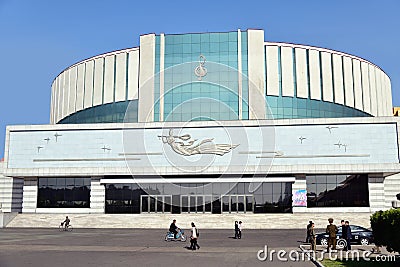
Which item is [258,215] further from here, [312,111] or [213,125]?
[312,111]

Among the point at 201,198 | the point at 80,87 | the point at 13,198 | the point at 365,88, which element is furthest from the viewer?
the point at 80,87

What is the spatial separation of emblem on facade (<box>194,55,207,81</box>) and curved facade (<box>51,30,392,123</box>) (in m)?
0.17

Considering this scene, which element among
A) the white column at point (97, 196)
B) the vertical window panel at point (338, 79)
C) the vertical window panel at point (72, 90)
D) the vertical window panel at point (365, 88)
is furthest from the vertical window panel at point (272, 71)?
the vertical window panel at point (72, 90)

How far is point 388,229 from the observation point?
45.9 feet

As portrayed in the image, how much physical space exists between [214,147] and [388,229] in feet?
111

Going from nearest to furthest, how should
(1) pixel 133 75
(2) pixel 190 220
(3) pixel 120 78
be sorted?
(2) pixel 190 220
(1) pixel 133 75
(3) pixel 120 78

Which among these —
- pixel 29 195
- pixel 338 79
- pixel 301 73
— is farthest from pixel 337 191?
pixel 29 195

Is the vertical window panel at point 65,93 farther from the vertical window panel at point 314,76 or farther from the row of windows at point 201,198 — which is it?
the vertical window panel at point 314,76

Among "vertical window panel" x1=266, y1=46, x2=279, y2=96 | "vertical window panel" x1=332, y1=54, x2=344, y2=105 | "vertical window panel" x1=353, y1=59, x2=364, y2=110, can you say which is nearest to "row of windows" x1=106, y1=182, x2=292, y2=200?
"vertical window panel" x1=266, y1=46, x2=279, y2=96

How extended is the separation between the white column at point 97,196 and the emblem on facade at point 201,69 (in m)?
17.4

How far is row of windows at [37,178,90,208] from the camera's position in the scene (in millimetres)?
48875

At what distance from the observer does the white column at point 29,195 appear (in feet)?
162

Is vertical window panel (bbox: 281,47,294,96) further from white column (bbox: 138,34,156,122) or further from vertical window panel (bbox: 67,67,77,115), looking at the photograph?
vertical window panel (bbox: 67,67,77,115)

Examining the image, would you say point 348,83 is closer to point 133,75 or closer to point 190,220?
point 133,75
